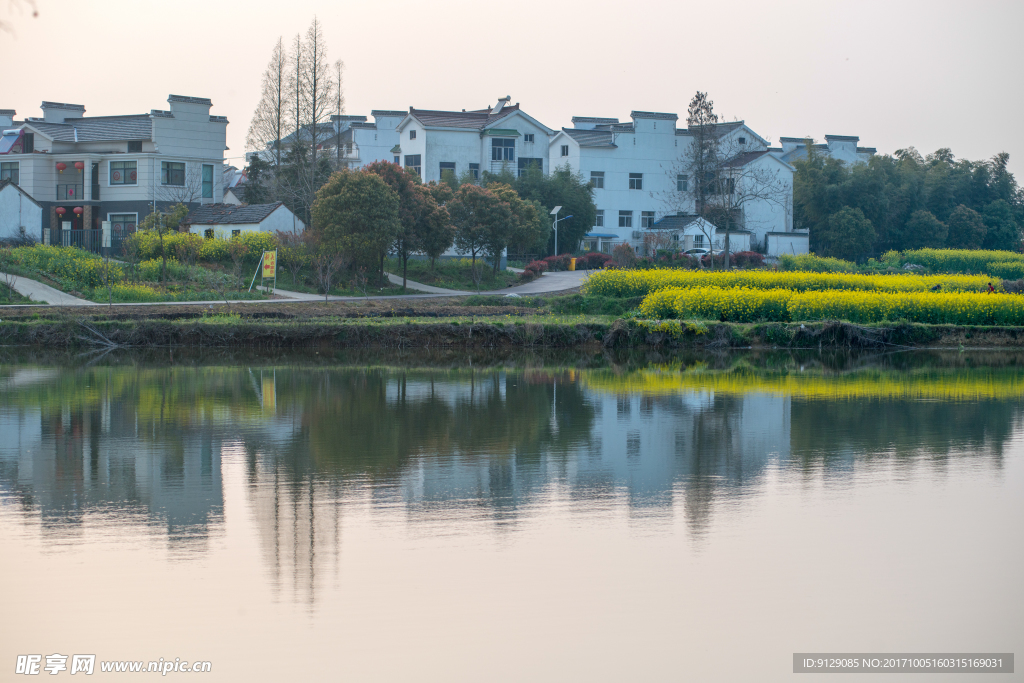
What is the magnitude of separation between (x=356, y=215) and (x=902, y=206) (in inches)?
1650

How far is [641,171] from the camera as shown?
58.7 m

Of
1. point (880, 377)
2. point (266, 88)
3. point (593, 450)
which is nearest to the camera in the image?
point (593, 450)

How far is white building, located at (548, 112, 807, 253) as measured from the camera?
57.6 meters

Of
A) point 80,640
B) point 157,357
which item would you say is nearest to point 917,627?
point 80,640

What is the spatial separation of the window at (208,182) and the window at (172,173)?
1.43 m

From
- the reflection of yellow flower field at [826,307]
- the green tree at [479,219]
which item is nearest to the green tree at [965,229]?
the reflection of yellow flower field at [826,307]

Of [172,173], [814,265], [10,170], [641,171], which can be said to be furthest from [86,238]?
[814,265]

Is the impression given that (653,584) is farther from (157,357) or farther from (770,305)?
(770,305)

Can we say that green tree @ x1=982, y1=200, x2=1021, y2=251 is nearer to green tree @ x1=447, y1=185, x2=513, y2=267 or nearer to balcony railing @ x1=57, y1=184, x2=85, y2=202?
green tree @ x1=447, y1=185, x2=513, y2=267

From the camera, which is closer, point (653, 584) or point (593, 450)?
point (653, 584)

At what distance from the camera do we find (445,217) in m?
37.0

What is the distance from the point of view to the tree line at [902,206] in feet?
192

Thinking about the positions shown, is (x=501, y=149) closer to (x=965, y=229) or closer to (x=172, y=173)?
(x=172, y=173)

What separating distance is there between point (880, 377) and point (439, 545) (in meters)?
14.4
